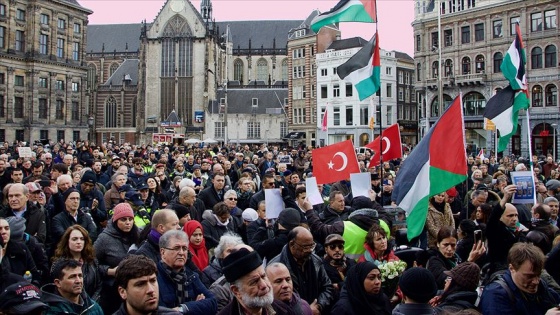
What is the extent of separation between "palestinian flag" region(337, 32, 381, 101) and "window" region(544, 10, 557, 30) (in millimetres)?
35754

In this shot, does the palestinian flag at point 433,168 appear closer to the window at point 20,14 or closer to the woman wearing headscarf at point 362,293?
the woman wearing headscarf at point 362,293

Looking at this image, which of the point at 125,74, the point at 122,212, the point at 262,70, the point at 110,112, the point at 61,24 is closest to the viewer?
the point at 122,212

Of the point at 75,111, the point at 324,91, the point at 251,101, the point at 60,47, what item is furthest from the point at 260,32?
the point at 60,47

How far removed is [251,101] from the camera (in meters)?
71.5

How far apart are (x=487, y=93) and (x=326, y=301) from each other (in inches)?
1727

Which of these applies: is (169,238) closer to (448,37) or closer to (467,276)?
(467,276)

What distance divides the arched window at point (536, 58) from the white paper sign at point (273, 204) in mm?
40340

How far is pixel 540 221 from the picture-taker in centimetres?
745

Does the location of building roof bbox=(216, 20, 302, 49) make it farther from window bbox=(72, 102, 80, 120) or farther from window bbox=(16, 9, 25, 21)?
window bbox=(16, 9, 25, 21)

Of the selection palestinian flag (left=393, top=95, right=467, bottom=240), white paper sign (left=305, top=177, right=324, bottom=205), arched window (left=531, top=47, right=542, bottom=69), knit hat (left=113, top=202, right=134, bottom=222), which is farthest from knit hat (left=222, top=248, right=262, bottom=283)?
arched window (left=531, top=47, right=542, bottom=69)

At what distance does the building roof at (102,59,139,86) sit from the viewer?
8406cm

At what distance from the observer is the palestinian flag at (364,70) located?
37.6 feet

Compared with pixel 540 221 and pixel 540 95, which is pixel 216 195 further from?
pixel 540 95

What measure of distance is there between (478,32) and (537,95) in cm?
764
